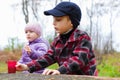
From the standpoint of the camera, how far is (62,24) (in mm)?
2576

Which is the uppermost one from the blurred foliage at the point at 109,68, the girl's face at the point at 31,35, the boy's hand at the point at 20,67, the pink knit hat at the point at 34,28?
the pink knit hat at the point at 34,28

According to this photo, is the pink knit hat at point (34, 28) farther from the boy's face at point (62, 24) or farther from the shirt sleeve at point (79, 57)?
the shirt sleeve at point (79, 57)

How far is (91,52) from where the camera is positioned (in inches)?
101

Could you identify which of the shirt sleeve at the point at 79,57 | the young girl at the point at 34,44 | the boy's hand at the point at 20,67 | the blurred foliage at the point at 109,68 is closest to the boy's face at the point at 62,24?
the shirt sleeve at the point at 79,57

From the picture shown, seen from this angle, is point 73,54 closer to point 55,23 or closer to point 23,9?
point 55,23

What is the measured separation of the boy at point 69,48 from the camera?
8.09 ft

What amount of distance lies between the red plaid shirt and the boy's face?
55 millimetres

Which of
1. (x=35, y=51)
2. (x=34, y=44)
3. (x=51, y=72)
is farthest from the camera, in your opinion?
(x=34, y=44)

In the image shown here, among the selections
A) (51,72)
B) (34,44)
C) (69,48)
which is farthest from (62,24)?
(34,44)

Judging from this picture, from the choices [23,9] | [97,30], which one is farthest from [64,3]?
[97,30]

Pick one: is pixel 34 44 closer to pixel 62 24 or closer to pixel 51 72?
pixel 62 24

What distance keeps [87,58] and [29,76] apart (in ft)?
1.46

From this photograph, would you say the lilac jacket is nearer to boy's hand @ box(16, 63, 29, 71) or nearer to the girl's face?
the girl's face

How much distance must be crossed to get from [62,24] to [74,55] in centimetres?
23
